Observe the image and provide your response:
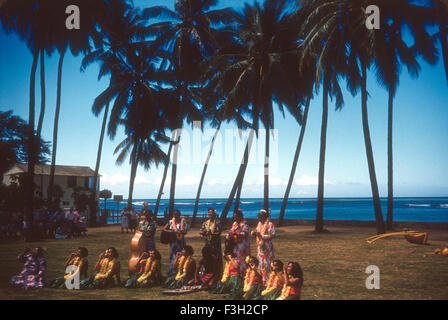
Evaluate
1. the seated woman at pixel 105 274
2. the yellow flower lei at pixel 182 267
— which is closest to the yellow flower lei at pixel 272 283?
the yellow flower lei at pixel 182 267

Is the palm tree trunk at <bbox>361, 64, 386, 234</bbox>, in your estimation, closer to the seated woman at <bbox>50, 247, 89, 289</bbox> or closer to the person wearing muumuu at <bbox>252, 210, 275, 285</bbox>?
the person wearing muumuu at <bbox>252, 210, 275, 285</bbox>

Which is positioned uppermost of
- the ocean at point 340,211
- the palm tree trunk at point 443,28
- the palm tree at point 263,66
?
the palm tree at point 263,66

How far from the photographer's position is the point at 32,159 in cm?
815

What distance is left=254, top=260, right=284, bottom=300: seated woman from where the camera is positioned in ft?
Result: 15.6

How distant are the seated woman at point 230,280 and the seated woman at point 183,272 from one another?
0.48 meters

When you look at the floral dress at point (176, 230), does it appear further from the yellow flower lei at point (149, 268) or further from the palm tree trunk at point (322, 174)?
the palm tree trunk at point (322, 174)

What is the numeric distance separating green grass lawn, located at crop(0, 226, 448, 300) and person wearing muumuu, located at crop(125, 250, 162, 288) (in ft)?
0.55

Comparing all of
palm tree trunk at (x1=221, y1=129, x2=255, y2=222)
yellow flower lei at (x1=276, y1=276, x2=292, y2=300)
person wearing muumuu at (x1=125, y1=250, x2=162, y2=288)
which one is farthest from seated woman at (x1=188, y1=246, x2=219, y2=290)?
palm tree trunk at (x1=221, y1=129, x2=255, y2=222)

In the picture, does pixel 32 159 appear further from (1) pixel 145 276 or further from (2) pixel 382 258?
(2) pixel 382 258

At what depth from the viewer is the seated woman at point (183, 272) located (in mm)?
5672

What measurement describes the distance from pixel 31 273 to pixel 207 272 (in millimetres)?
2812

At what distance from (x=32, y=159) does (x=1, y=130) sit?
2.92 feet
